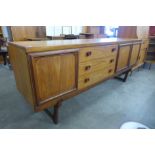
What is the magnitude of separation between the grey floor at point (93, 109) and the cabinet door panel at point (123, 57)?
0.41m

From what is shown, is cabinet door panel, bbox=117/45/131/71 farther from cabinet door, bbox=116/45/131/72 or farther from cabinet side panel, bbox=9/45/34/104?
cabinet side panel, bbox=9/45/34/104

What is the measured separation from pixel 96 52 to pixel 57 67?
22.3 inches

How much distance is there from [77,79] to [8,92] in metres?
1.37

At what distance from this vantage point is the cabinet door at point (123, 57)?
1.98 meters

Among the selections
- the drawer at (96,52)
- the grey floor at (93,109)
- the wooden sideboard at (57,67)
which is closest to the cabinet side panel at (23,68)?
the wooden sideboard at (57,67)

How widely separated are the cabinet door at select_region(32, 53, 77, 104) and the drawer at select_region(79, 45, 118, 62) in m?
0.14

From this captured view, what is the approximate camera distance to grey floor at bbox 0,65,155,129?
1475 millimetres

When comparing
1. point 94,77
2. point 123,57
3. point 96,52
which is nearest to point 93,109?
point 94,77

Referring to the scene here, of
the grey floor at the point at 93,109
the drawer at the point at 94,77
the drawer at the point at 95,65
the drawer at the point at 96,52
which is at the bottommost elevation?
the grey floor at the point at 93,109

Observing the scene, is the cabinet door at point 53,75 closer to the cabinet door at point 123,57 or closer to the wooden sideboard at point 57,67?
the wooden sideboard at point 57,67

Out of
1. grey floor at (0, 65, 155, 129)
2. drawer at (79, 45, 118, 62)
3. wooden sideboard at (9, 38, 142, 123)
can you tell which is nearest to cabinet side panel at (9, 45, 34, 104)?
wooden sideboard at (9, 38, 142, 123)

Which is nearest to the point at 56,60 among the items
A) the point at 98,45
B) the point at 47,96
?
the point at 47,96

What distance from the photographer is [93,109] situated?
1733 millimetres
